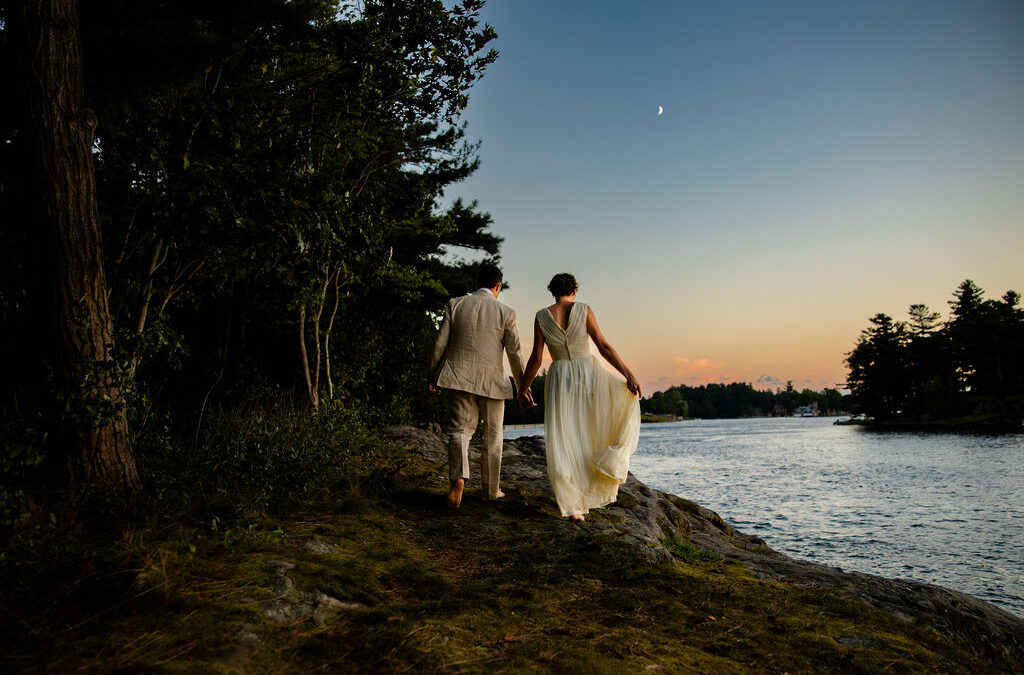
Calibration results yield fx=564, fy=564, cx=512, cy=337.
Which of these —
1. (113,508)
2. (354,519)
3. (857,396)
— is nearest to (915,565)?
(354,519)

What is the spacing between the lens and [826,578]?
4.82 meters

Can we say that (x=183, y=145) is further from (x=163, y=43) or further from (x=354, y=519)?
(x=354, y=519)

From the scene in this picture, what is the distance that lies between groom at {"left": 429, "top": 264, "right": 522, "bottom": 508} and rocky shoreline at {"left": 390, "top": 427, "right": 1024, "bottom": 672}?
0.95 m

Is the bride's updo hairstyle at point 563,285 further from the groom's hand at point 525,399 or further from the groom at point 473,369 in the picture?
the groom's hand at point 525,399

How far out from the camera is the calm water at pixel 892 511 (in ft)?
29.4

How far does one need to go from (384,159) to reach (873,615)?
1296cm

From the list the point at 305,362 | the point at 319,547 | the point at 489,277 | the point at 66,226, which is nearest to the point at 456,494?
the point at 319,547

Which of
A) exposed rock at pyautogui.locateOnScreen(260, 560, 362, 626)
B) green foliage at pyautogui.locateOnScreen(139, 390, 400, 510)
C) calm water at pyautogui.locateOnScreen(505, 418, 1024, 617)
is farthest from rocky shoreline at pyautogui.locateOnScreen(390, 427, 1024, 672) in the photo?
calm water at pyautogui.locateOnScreen(505, 418, 1024, 617)

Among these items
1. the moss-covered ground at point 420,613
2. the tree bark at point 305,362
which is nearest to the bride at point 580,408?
the moss-covered ground at point 420,613

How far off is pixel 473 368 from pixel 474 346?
23cm

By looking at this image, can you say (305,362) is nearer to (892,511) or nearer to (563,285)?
(563,285)

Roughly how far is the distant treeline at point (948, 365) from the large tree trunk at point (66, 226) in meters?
72.2

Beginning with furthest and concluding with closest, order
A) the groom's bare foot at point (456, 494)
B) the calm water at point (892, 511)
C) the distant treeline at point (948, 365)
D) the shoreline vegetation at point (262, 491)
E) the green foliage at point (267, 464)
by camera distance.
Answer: the distant treeline at point (948, 365)
the calm water at point (892, 511)
the groom's bare foot at point (456, 494)
the green foliage at point (267, 464)
the shoreline vegetation at point (262, 491)

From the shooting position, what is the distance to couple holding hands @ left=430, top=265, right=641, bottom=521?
5.66 m
